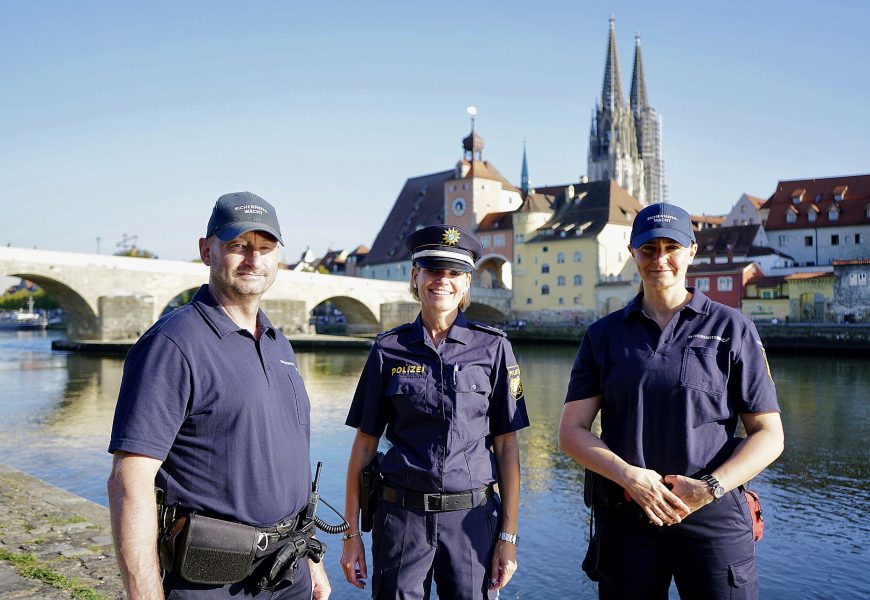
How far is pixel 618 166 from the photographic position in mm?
82625

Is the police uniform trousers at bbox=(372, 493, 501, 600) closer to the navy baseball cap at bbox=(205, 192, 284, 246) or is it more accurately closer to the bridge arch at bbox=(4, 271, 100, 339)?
the navy baseball cap at bbox=(205, 192, 284, 246)

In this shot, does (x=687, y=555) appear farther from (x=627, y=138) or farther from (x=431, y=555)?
(x=627, y=138)

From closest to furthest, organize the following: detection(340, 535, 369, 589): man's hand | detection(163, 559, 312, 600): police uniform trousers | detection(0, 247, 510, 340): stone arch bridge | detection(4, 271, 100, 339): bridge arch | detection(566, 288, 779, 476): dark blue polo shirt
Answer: detection(163, 559, 312, 600): police uniform trousers < detection(566, 288, 779, 476): dark blue polo shirt < detection(340, 535, 369, 589): man's hand < detection(0, 247, 510, 340): stone arch bridge < detection(4, 271, 100, 339): bridge arch

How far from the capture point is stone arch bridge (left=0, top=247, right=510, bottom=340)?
34812mm

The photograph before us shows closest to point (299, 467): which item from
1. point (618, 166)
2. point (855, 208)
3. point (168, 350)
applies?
point (168, 350)

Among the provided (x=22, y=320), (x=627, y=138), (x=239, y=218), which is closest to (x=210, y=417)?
(x=239, y=218)

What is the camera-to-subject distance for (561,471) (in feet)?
32.2

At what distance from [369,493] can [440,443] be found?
0.37 meters

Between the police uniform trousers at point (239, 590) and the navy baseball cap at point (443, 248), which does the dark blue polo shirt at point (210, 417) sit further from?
the navy baseball cap at point (443, 248)

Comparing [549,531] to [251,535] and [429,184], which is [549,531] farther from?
[429,184]

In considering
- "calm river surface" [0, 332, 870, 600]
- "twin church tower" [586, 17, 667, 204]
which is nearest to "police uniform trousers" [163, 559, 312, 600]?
"calm river surface" [0, 332, 870, 600]

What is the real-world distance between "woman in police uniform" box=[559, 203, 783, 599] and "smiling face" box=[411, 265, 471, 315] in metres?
0.61

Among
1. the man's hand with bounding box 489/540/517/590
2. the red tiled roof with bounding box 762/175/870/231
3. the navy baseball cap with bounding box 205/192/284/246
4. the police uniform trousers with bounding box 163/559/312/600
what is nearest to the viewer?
the police uniform trousers with bounding box 163/559/312/600

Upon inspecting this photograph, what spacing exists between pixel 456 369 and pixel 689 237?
40.7 inches
